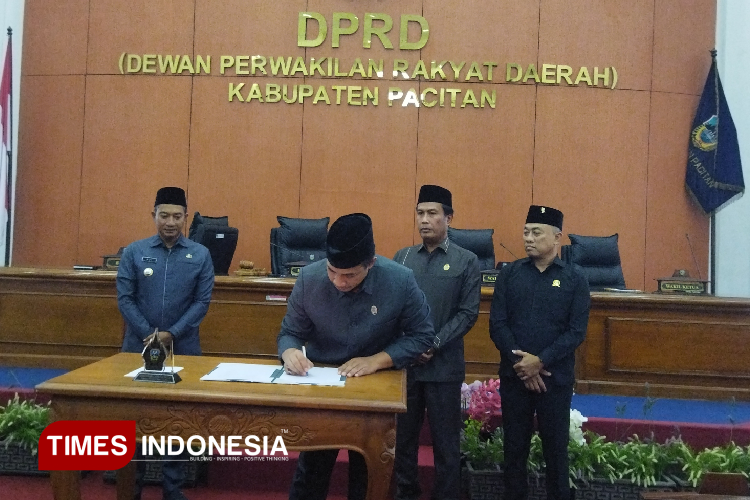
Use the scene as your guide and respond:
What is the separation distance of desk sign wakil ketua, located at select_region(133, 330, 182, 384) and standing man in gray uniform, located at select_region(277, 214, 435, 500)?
35 cm

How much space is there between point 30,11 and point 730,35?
7618mm

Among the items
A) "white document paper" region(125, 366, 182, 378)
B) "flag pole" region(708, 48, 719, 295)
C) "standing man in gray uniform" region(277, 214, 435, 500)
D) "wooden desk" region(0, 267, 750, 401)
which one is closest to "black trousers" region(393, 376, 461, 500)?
"standing man in gray uniform" region(277, 214, 435, 500)

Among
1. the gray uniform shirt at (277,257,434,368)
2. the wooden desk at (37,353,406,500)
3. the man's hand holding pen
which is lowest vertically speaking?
the wooden desk at (37,353,406,500)

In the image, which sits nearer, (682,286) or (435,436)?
(435,436)

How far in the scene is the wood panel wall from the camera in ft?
20.6

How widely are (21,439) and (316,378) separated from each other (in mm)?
2024

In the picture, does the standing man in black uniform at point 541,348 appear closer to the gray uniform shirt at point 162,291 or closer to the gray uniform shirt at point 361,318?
the gray uniform shirt at point 361,318

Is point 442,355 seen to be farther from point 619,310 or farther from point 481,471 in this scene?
point 619,310

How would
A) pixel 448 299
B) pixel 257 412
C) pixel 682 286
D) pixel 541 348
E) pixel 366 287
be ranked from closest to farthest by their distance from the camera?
pixel 257 412 < pixel 366 287 < pixel 541 348 < pixel 448 299 < pixel 682 286

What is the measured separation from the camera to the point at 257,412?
5.42 ft

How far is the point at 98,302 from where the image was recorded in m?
4.25
